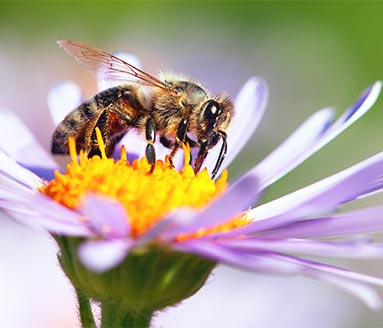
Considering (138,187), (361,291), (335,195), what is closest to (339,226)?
(335,195)

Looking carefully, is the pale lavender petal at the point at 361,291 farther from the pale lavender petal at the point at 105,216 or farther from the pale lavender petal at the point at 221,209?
the pale lavender petal at the point at 105,216

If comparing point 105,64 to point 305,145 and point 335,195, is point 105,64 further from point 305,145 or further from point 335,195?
point 335,195

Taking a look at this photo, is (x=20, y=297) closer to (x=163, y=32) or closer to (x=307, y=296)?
(x=307, y=296)

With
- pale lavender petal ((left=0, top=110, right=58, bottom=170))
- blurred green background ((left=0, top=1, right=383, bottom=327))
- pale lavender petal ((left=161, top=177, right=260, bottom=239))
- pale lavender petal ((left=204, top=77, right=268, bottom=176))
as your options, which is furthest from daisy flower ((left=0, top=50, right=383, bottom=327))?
blurred green background ((left=0, top=1, right=383, bottom=327))

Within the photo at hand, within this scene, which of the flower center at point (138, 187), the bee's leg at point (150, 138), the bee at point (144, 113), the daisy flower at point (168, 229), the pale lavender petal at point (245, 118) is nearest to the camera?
the daisy flower at point (168, 229)

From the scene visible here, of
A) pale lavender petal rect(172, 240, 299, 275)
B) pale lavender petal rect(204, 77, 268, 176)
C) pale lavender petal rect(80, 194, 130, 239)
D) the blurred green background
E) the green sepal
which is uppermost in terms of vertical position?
the blurred green background

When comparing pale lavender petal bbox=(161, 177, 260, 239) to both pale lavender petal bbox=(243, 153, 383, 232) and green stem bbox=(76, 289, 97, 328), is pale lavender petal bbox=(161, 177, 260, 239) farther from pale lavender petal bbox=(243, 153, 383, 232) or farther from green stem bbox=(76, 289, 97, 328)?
green stem bbox=(76, 289, 97, 328)

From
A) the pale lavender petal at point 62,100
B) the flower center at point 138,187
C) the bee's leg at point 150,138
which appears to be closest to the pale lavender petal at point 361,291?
the flower center at point 138,187
